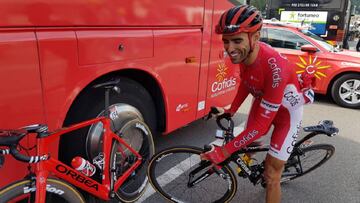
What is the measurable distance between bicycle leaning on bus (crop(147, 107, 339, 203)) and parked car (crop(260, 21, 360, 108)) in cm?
396

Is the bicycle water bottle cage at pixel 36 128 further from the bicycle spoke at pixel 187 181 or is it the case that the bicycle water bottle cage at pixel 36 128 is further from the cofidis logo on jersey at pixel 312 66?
the cofidis logo on jersey at pixel 312 66

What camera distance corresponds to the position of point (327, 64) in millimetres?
6797

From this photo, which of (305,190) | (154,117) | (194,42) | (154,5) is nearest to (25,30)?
(154,5)

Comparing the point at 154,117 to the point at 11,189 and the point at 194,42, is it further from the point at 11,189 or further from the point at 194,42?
the point at 11,189

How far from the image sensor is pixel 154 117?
3.44m

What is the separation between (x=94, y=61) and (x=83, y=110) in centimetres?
42

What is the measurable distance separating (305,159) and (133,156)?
159 centimetres

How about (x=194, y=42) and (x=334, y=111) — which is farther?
(x=334, y=111)

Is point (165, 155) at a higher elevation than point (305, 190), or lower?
→ higher

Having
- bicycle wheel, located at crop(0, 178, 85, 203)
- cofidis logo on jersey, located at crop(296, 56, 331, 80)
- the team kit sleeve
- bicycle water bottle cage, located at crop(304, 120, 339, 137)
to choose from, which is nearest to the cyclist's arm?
the team kit sleeve

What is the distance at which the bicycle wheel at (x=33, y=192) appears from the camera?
5.81ft

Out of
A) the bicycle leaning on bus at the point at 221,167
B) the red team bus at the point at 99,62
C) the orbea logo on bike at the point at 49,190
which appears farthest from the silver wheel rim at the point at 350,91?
the orbea logo on bike at the point at 49,190

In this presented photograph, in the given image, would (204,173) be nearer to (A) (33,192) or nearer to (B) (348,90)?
(A) (33,192)

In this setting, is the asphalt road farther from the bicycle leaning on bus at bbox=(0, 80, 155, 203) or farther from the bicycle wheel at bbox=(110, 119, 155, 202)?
the bicycle leaning on bus at bbox=(0, 80, 155, 203)
